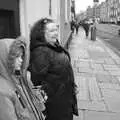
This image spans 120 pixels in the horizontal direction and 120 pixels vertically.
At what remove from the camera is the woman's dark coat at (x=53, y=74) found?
2.79 meters

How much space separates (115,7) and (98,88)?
310ft

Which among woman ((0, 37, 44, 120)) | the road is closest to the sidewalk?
woman ((0, 37, 44, 120))

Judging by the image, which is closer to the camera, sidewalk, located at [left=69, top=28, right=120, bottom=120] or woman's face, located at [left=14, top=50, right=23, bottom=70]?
woman's face, located at [left=14, top=50, right=23, bottom=70]

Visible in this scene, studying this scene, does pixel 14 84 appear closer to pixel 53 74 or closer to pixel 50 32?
pixel 53 74

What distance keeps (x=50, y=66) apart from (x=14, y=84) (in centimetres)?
107

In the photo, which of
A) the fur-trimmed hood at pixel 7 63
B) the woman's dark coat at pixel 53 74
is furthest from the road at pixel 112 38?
the fur-trimmed hood at pixel 7 63

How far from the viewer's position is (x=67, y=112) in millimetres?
2975

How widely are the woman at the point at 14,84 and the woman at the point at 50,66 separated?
0.80 metres

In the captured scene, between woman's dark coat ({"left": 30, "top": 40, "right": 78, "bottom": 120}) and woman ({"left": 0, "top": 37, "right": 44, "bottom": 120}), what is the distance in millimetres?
794

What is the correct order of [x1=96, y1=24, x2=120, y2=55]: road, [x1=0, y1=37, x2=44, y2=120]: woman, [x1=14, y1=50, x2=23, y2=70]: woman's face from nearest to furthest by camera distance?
1. [x1=0, y1=37, x2=44, y2=120]: woman
2. [x1=14, y1=50, x2=23, y2=70]: woman's face
3. [x1=96, y1=24, x2=120, y2=55]: road

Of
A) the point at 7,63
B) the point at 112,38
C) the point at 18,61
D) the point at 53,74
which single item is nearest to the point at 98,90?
the point at 53,74

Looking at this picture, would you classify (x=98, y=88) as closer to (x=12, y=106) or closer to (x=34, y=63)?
(x=34, y=63)

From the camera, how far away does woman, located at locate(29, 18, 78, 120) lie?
9.14ft

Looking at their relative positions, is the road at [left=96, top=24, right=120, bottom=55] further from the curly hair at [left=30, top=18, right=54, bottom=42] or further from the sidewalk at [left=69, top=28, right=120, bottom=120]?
the curly hair at [left=30, top=18, right=54, bottom=42]
